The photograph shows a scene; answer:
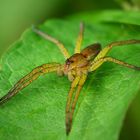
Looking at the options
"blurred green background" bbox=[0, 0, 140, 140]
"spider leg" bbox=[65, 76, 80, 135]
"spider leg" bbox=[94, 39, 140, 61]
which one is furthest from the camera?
"blurred green background" bbox=[0, 0, 140, 140]

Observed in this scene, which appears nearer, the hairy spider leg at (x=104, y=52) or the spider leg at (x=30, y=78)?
the spider leg at (x=30, y=78)

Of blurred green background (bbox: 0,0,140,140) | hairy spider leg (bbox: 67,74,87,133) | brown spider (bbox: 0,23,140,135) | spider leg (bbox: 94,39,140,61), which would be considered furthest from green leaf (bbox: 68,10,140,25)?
hairy spider leg (bbox: 67,74,87,133)

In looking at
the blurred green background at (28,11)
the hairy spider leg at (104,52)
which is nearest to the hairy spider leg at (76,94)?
the hairy spider leg at (104,52)

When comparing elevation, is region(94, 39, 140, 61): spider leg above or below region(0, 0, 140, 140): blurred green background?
below

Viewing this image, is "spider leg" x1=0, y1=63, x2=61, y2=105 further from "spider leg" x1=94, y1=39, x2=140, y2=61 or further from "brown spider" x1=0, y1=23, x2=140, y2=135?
"spider leg" x1=94, y1=39, x2=140, y2=61

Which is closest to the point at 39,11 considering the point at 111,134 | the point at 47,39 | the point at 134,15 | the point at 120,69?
the point at 47,39

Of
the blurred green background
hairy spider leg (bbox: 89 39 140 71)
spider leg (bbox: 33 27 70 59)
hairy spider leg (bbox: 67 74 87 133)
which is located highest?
the blurred green background

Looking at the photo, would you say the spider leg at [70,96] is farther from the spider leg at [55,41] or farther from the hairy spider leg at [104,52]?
the spider leg at [55,41]

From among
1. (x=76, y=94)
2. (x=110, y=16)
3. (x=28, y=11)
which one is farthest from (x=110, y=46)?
(x=28, y=11)

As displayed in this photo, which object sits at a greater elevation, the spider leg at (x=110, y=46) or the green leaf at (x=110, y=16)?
the green leaf at (x=110, y=16)

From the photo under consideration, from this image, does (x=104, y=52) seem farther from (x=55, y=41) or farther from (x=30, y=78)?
(x=30, y=78)
